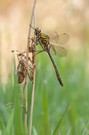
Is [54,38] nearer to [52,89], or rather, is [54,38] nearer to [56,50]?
[56,50]

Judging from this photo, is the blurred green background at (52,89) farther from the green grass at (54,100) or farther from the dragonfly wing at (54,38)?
the dragonfly wing at (54,38)

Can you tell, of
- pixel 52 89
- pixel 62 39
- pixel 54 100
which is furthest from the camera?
pixel 52 89

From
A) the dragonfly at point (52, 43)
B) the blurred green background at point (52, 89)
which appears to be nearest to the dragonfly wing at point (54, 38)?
the dragonfly at point (52, 43)

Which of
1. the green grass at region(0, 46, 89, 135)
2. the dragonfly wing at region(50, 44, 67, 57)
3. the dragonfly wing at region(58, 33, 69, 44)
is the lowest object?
the green grass at region(0, 46, 89, 135)

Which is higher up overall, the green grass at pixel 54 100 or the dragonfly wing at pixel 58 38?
the dragonfly wing at pixel 58 38

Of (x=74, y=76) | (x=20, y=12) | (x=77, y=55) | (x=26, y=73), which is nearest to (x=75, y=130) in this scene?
(x=26, y=73)

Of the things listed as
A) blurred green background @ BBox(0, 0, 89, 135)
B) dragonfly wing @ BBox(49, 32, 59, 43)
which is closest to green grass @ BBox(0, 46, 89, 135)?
blurred green background @ BBox(0, 0, 89, 135)

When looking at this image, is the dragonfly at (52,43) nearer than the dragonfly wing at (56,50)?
Yes

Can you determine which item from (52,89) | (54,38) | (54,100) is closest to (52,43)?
(54,38)

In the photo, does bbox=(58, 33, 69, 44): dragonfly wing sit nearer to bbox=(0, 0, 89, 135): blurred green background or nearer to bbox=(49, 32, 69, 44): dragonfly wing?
bbox=(49, 32, 69, 44): dragonfly wing
